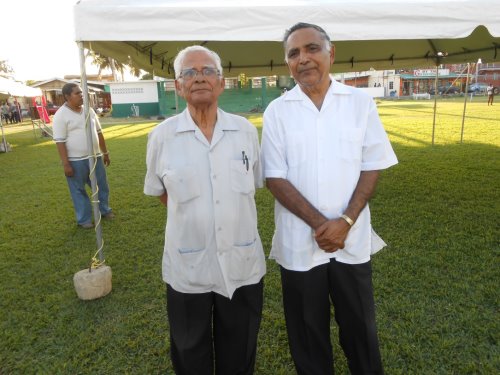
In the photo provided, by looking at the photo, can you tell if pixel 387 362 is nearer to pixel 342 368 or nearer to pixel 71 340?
pixel 342 368

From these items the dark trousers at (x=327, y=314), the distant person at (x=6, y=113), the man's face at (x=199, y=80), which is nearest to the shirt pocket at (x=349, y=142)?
the dark trousers at (x=327, y=314)

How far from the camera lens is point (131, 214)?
19.0ft

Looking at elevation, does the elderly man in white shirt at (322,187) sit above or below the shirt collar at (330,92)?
below

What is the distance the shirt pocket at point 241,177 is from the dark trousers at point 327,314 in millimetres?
504

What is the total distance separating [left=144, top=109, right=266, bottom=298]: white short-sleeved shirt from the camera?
1.81 m

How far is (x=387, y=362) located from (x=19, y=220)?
553cm

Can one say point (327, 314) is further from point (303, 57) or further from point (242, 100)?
point (242, 100)

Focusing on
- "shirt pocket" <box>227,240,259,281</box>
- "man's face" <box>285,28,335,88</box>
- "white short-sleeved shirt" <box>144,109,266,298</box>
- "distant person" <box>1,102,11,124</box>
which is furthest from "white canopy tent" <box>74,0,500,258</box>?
"distant person" <box>1,102,11,124</box>

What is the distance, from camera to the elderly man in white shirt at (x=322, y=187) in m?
1.87

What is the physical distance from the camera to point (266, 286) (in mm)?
3477

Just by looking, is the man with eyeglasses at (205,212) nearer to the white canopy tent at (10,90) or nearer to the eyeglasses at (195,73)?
the eyeglasses at (195,73)

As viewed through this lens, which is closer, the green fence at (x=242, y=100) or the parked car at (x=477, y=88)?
the green fence at (x=242, y=100)

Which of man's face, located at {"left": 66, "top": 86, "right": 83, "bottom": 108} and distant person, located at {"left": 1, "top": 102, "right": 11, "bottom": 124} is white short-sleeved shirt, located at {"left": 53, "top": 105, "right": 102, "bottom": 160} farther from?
distant person, located at {"left": 1, "top": 102, "right": 11, "bottom": 124}

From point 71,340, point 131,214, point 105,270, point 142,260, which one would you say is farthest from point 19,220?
point 71,340
